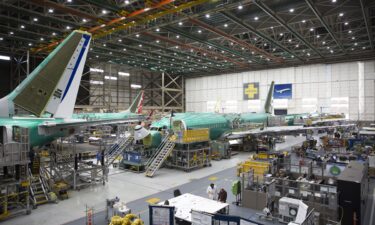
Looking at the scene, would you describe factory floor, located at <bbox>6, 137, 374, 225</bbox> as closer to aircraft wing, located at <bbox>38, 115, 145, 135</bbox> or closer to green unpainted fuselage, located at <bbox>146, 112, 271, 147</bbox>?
green unpainted fuselage, located at <bbox>146, 112, 271, 147</bbox>

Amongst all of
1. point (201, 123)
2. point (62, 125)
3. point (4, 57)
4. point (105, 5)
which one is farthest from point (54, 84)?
point (4, 57)

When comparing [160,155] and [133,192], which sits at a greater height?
[160,155]

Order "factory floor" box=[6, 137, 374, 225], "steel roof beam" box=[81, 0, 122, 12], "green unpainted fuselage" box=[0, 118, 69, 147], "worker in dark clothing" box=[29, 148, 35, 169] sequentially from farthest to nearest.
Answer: "steel roof beam" box=[81, 0, 122, 12]
"worker in dark clothing" box=[29, 148, 35, 169]
"green unpainted fuselage" box=[0, 118, 69, 147]
"factory floor" box=[6, 137, 374, 225]

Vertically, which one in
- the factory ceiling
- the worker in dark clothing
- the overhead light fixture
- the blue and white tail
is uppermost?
the factory ceiling

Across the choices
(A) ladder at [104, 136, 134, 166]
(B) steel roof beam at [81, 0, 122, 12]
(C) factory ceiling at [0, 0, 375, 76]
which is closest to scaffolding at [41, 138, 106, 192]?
(A) ladder at [104, 136, 134, 166]

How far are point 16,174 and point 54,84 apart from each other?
5.86 meters

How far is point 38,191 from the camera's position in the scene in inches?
642

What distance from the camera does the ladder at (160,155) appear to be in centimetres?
2240

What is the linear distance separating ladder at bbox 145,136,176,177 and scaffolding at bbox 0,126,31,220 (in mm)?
9796

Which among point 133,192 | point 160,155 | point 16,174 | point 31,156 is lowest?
point 133,192

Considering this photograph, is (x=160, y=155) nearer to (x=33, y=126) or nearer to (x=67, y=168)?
(x=67, y=168)

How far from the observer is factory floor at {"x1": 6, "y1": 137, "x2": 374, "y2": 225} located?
1353 centimetres

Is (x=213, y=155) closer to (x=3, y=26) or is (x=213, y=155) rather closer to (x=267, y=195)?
(x=267, y=195)

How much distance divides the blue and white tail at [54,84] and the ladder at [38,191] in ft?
14.3
